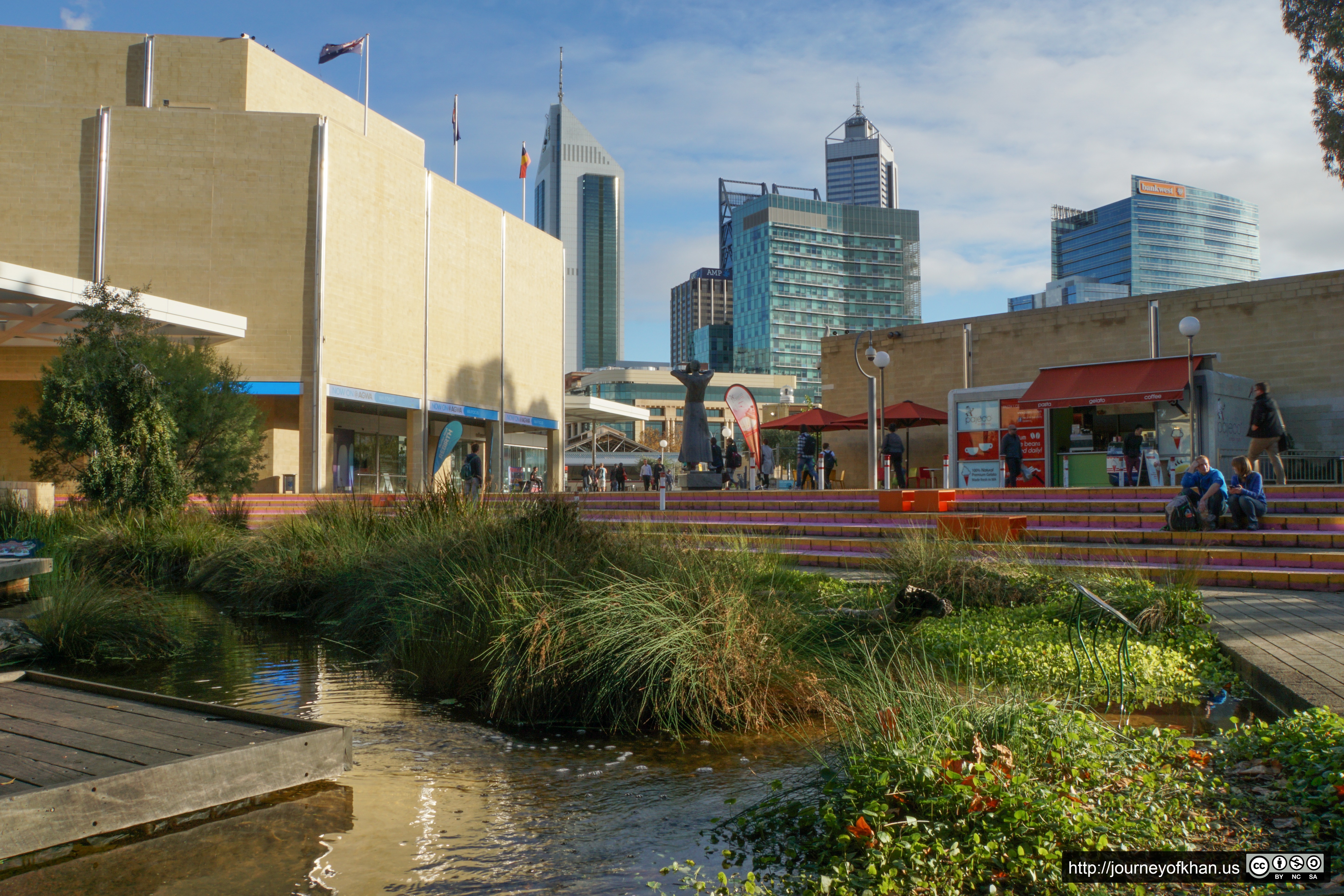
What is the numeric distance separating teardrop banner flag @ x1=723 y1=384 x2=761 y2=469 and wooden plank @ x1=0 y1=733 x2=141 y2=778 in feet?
42.2

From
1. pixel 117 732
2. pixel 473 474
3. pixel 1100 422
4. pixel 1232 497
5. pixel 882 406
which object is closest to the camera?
pixel 117 732

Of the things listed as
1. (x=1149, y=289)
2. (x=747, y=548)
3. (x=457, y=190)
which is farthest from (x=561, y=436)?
(x=1149, y=289)

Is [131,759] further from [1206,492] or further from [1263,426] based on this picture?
[1263,426]

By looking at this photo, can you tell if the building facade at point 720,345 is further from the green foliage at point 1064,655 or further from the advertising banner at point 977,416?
the green foliage at point 1064,655

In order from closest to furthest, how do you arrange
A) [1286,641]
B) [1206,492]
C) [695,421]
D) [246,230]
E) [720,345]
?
1. [1286,641]
2. [1206,492]
3. [695,421]
4. [246,230]
5. [720,345]

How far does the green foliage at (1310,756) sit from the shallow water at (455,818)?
203 cm

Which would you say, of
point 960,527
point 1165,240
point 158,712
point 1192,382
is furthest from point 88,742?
point 1165,240

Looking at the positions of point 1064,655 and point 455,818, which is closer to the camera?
point 455,818

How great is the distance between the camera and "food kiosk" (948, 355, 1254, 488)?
1783 centimetres

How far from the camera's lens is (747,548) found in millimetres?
7320

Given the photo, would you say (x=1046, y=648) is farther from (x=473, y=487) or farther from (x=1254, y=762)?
(x=473, y=487)

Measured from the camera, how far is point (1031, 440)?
20.7m

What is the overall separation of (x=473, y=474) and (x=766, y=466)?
8.46m

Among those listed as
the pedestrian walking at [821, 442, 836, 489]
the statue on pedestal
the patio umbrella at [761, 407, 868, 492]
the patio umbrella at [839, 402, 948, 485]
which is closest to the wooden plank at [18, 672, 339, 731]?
the statue on pedestal
